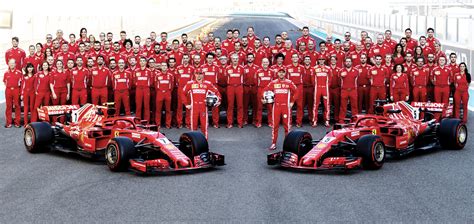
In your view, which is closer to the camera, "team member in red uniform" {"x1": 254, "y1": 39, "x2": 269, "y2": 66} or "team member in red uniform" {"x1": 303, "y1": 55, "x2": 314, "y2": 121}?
"team member in red uniform" {"x1": 303, "y1": 55, "x2": 314, "y2": 121}

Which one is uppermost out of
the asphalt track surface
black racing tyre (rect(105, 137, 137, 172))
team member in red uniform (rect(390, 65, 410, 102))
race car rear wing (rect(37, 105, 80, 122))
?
team member in red uniform (rect(390, 65, 410, 102))

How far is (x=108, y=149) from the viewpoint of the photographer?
1371 centimetres

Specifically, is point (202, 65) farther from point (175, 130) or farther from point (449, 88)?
point (449, 88)

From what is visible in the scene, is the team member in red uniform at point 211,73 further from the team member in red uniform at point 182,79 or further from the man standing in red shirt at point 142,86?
the man standing in red shirt at point 142,86

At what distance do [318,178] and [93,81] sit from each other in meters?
8.62

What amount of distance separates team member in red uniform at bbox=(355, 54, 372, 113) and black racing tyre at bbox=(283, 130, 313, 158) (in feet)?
21.2

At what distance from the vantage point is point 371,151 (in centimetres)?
1344

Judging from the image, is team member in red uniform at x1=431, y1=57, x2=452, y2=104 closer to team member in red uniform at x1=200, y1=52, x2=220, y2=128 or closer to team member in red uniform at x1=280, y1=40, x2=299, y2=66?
team member in red uniform at x1=280, y1=40, x2=299, y2=66

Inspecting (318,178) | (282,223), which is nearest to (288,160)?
(318,178)

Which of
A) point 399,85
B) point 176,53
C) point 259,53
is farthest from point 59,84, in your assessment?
point 399,85

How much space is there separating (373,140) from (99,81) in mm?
8639

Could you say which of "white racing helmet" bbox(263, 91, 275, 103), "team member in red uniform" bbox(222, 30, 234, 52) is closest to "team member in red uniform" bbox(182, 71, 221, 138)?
"white racing helmet" bbox(263, 91, 275, 103)

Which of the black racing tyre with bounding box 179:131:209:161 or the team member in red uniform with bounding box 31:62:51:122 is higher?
the team member in red uniform with bounding box 31:62:51:122

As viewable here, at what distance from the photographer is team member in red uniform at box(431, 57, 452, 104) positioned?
20.0 m
